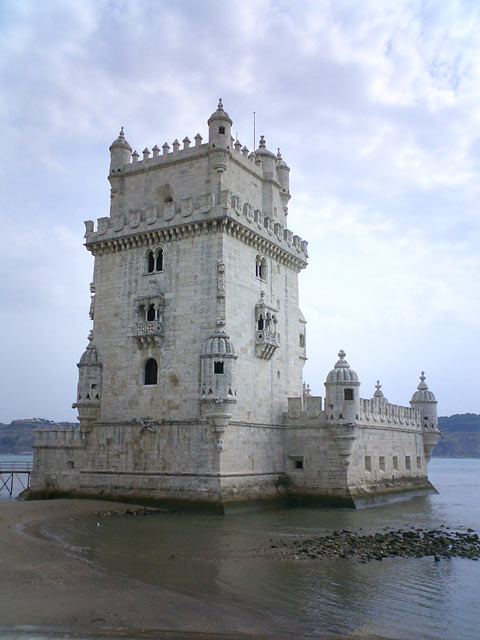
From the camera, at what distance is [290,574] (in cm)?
1916

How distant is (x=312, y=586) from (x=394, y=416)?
2804 cm

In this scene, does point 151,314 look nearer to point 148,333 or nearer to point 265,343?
point 148,333

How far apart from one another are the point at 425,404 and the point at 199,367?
2433cm

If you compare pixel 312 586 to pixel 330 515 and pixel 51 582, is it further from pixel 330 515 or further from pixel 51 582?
pixel 330 515

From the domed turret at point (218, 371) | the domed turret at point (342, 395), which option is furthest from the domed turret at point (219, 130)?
the domed turret at point (342, 395)

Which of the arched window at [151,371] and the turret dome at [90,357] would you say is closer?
the arched window at [151,371]

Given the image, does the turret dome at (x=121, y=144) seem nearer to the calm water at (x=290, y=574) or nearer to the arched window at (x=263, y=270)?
the arched window at (x=263, y=270)

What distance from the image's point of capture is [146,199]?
125ft

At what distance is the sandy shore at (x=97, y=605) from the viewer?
1387 cm

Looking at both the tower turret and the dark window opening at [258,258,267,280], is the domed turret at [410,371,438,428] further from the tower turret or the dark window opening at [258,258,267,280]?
the dark window opening at [258,258,267,280]

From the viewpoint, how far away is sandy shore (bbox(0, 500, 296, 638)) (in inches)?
546

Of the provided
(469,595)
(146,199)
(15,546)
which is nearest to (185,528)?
(15,546)

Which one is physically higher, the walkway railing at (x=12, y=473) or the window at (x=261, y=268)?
the window at (x=261, y=268)

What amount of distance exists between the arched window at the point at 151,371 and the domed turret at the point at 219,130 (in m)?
12.5
